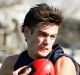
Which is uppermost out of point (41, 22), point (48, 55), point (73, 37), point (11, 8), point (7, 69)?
point (41, 22)

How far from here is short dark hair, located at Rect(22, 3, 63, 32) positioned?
5.40m

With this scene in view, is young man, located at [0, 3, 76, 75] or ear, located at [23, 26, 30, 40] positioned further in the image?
ear, located at [23, 26, 30, 40]

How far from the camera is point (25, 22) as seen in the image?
18.9 ft

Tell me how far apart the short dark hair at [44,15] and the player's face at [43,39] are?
0.06 m

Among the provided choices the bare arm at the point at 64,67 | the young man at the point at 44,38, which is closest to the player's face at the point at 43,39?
the young man at the point at 44,38

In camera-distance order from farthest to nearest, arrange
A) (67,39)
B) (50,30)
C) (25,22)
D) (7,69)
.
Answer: (67,39) → (7,69) → (25,22) → (50,30)

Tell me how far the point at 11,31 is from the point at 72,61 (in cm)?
1729

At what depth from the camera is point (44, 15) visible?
5434 millimetres

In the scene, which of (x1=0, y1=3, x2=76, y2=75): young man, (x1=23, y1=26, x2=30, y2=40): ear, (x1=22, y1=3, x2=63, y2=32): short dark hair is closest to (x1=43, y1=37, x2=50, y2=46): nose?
(x1=0, y1=3, x2=76, y2=75): young man

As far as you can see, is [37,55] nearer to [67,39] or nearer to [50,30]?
[50,30]

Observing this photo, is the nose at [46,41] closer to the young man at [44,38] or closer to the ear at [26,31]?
the young man at [44,38]

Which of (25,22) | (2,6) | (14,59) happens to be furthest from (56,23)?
(2,6)

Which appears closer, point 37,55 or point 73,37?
point 37,55

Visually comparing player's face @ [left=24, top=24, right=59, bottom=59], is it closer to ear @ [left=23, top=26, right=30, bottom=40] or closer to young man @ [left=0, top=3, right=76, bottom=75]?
young man @ [left=0, top=3, right=76, bottom=75]
